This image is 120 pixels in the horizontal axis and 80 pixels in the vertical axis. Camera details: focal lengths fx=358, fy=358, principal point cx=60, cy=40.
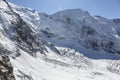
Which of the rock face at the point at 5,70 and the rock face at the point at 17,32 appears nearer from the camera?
the rock face at the point at 5,70

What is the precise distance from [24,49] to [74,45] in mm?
76479

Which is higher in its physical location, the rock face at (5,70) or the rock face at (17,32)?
the rock face at (17,32)

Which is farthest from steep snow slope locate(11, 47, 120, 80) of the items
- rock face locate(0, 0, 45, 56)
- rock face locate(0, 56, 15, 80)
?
rock face locate(0, 56, 15, 80)

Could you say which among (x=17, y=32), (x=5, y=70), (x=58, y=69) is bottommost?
(x=58, y=69)

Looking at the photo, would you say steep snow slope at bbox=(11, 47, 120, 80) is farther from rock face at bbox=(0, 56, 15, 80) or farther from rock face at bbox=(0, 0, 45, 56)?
rock face at bbox=(0, 56, 15, 80)

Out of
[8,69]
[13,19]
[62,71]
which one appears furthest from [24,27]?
[8,69]

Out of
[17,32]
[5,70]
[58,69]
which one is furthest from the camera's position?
[17,32]

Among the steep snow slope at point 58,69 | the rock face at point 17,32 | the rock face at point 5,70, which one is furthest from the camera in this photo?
the rock face at point 17,32

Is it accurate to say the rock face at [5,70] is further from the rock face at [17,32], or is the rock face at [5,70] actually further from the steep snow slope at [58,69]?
the rock face at [17,32]

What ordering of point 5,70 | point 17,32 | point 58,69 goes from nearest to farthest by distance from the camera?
1. point 5,70
2. point 58,69
3. point 17,32

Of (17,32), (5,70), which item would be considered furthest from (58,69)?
(5,70)

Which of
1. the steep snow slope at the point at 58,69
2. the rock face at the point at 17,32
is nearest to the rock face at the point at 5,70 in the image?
the steep snow slope at the point at 58,69

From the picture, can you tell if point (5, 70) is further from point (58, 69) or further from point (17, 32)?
point (17, 32)

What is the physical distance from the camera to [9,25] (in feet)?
400
